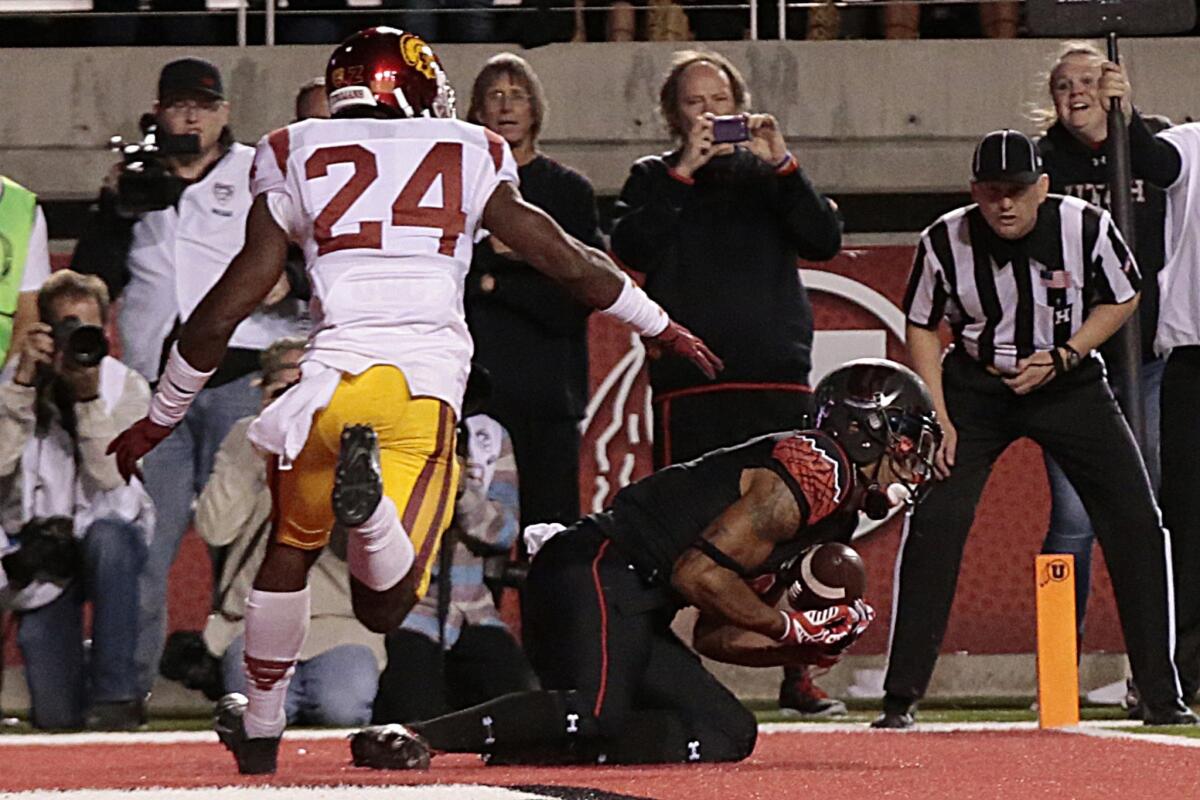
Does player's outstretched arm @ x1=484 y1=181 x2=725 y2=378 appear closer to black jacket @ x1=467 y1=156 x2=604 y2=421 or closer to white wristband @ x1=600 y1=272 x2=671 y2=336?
white wristband @ x1=600 y1=272 x2=671 y2=336

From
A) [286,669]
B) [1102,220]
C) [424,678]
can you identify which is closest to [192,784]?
[286,669]

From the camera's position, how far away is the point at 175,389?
5391mm

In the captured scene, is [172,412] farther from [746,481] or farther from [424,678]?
[424,678]

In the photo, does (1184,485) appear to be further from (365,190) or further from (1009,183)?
(365,190)

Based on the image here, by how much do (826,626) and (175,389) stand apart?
65.0 inches

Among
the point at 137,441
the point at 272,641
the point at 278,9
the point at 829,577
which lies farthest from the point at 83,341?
the point at 278,9

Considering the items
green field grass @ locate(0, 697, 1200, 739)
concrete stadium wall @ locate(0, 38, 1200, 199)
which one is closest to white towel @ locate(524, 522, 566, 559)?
green field grass @ locate(0, 697, 1200, 739)

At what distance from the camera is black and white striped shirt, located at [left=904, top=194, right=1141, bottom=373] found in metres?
7.25

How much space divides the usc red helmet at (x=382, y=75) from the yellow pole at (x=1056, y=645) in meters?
2.74

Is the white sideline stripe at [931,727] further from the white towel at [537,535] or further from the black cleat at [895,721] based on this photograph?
the white towel at [537,535]

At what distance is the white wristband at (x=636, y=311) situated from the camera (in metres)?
5.48

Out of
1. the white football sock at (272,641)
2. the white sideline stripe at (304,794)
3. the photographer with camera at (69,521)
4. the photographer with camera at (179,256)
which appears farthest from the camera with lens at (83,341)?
the white sideline stripe at (304,794)

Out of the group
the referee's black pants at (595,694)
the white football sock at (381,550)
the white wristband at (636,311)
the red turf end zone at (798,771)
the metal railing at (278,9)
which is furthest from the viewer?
the metal railing at (278,9)

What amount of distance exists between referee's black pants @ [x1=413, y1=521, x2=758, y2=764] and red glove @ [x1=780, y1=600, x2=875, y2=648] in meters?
0.27
